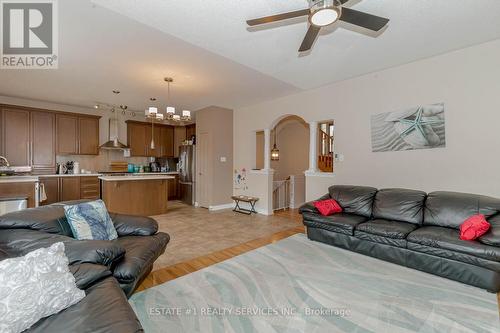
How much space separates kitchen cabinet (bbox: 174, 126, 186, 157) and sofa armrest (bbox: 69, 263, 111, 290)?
7.00 metres

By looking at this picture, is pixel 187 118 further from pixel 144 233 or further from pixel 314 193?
pixel 314 193

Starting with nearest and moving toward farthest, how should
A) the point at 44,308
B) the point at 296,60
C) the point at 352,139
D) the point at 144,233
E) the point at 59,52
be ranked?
the point at 44,308, the point at 144,233, the point at 59,52, the point at 296,60, the point at 352,139

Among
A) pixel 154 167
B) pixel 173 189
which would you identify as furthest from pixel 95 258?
pixel 154 167

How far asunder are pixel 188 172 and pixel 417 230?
5.84 meters

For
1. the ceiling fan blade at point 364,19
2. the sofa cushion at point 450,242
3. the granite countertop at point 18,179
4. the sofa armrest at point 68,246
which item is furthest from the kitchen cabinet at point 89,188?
the sofa cushion at point 450,242

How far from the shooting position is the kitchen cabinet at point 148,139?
7.32 m

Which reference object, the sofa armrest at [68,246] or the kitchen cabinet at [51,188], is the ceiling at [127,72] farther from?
the sofa armrest at [68,246]

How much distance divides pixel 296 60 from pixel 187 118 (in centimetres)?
219

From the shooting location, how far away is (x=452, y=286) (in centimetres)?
240

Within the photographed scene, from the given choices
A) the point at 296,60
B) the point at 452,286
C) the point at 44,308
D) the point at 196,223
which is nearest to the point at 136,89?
the point at 196,223

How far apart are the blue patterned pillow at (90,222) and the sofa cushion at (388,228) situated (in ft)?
9.86

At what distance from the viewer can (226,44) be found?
3.14m

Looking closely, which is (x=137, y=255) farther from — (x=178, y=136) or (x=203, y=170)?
(x=178, y=136)

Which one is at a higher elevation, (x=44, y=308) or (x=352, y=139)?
(x=352, y=139)
